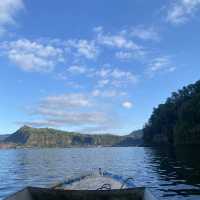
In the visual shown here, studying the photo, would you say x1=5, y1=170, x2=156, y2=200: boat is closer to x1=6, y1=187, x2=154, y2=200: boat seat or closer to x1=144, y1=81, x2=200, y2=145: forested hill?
x1=6, y1=187, x2=154, y2=200: boat seat

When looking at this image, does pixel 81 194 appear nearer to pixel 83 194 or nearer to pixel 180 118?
pixel 83 194

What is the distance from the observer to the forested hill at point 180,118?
475 ft

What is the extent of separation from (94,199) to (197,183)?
20.0 meters

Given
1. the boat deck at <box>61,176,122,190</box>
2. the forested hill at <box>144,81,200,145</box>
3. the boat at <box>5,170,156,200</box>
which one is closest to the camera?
the boat at <box>5,170,156,200</box>

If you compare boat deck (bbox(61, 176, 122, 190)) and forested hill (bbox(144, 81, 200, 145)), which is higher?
forested hill (bbox(144, 81, 200, 145))

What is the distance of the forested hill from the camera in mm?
144750

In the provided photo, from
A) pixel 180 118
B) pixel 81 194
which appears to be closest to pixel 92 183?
pixel 81 194

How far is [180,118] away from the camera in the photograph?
6038 inches

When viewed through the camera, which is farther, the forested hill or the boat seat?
the forested hill

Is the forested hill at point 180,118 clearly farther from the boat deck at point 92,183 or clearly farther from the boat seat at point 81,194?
the boat seat at point 81,194

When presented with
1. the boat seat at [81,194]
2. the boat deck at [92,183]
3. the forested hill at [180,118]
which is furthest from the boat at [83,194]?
the forested hill at [180,118]

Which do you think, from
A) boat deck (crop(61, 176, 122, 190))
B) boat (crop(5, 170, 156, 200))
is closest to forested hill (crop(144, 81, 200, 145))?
boat deck (crop(61, 176, 122, 190))

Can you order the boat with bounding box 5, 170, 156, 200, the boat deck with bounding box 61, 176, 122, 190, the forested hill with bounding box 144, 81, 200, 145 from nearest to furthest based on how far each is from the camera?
the boat with bounding box 5, 170, 156, 200
the boat deck with bounding box 61, 176, 122, 190
the forested hill with bounding box 144, 81, 200, 145

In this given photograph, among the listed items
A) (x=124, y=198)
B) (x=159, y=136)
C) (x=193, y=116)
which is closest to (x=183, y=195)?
(x=124, y=198)
